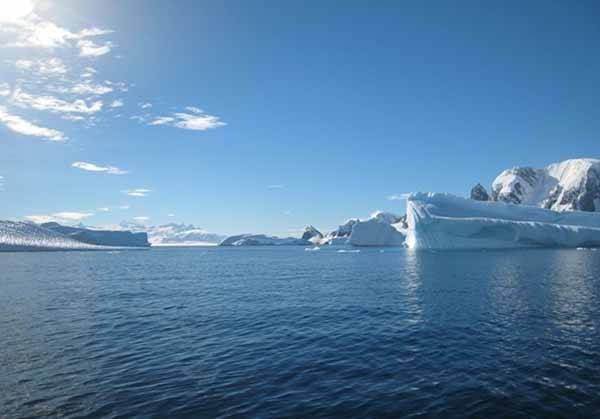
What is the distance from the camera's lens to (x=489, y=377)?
1136 cm

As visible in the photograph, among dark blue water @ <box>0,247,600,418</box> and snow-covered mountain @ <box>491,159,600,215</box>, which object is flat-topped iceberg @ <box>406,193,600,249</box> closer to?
dark blue water @ <box>0,247,600,418</box>

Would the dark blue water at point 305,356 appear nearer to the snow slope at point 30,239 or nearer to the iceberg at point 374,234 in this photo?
the iceberg at point 374,234

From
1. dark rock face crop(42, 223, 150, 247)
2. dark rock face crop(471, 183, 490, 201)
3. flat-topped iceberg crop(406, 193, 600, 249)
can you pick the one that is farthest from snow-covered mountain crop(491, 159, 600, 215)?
dark rock face crop(42, 223, 150, 247)

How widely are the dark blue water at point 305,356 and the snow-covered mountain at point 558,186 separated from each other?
151332 mm

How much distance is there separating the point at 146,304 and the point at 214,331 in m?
9.94

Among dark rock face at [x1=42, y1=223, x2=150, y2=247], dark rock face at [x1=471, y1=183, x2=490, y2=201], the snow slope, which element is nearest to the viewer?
the snow slope

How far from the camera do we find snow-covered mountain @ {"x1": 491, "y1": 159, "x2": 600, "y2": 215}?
14812 centimetres

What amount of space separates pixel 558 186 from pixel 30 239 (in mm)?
221223

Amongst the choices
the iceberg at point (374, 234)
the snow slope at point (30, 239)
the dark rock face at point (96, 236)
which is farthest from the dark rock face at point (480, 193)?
the snow slope at point (30, 239)

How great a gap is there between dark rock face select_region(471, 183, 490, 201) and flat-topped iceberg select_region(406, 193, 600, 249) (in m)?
98.7

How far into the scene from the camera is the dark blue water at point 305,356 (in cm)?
968

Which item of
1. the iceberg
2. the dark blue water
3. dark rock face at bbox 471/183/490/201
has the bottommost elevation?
the dark blue water

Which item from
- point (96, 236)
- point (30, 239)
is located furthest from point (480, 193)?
point (30, 239)

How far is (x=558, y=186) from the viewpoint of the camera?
572ft
